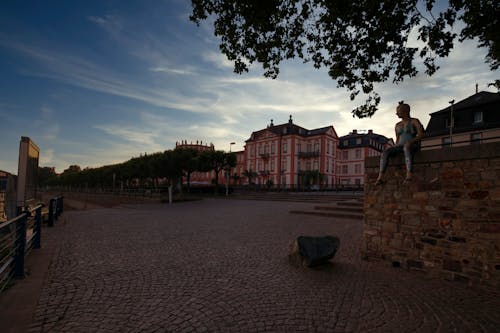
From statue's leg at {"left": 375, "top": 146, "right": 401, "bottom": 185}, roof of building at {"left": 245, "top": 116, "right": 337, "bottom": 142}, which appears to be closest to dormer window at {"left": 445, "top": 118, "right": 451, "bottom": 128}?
roof of building at {"left": 245, "top": 116, "right": 337, "bottom": 142}

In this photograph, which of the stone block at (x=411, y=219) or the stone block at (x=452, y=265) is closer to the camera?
the stone block at (x=452, y=265)

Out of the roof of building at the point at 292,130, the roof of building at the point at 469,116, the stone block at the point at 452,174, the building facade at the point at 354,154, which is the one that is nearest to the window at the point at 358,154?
the building facade at the point at 354,154

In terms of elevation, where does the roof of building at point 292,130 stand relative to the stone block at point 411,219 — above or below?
above

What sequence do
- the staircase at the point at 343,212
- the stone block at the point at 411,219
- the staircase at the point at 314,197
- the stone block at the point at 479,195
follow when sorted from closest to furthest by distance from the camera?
the stone block at the point at 479,195, the stone block at the point at 411,219, the staircase at the point at 343,212, the staircase at the point at 314,197

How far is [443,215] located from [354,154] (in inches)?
2162

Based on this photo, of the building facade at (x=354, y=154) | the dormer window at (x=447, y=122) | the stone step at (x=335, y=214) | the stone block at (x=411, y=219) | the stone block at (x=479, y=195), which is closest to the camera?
the stone block at (x=479, y=195)

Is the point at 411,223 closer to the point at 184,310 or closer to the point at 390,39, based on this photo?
the point at 390,39

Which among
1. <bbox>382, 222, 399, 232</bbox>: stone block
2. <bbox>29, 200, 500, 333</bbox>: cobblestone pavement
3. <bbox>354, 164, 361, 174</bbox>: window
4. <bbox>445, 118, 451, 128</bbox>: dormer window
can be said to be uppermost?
<bbox>445, 118, 451, 128</bbox>: dormer window

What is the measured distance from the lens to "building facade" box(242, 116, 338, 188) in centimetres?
5125

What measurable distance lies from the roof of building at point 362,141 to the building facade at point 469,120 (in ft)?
82.2

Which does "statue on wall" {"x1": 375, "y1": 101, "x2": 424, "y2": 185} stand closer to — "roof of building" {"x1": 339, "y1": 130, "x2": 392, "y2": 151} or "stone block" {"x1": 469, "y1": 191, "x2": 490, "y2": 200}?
"stone block" {"x1": 469, "y1": 191, "x2": 490, "y2": 200}

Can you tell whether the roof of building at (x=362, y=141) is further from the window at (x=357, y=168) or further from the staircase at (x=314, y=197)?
the staircase at (x=314, y=197)

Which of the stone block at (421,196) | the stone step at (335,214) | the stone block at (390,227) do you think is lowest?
the stone step at (335,214)

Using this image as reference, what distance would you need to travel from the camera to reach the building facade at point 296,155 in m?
51.2
